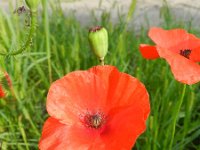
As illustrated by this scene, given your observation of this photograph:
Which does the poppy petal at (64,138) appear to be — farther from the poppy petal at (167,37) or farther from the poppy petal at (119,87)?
the poppy petal at (167,37)

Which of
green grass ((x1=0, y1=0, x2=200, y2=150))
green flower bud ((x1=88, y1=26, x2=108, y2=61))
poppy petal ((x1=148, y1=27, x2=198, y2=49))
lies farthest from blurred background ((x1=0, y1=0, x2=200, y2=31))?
green flower bud ((x1=88, y1=26, x2=108, y2=61))

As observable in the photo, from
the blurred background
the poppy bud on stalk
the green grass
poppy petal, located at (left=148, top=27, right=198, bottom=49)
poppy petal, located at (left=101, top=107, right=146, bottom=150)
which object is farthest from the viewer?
the blurred background

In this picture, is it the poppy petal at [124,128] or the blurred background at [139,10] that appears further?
the blurred background at [139,10]

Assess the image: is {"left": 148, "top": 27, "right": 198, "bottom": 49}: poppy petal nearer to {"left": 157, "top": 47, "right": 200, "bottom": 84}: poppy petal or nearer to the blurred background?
{"left": 157, "top": 47, "right": 200, "bottom": 84}: poppy petal

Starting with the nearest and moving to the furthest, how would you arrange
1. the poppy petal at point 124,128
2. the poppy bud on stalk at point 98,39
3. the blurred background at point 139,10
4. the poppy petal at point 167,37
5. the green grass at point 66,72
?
the poppy petal at point 124,128
the poppy bud on stalk at point 98,39
the poppy petal at point 167,37
the green grass at point 66,72
the blurred background at point 139,10

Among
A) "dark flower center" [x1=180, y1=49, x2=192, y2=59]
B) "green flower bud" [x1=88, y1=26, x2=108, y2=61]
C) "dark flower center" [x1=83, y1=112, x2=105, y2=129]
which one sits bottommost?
"dark flower center" [x1=83, y1=112, x2=105, y2=129]

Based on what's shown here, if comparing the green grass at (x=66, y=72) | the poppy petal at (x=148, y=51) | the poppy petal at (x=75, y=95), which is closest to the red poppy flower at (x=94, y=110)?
the poppy petal at (x=75, y=95)
